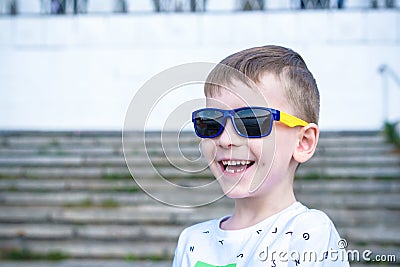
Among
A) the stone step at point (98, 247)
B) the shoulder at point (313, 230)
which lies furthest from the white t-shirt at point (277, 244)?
the stone step at point (98, 247)

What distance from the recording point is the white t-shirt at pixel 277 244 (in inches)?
46.2

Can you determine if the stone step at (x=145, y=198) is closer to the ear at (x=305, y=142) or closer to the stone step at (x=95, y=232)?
the stone step at (x=95, y=232)

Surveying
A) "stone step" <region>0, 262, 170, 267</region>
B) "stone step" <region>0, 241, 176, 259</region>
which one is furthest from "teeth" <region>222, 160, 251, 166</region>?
"stone step" <region>0, 241, 176, 259</region>

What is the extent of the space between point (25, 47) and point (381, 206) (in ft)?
18.4

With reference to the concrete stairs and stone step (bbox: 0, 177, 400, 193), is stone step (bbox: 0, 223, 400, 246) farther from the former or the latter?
stone step (bbox: 0, 177, 400, 193)

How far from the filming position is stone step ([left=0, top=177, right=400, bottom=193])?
17.5 feet

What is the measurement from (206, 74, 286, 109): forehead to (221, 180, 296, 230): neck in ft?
0.71

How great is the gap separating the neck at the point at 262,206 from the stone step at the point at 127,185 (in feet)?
12.6

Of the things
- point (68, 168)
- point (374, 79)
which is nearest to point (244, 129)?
point (68, 168)

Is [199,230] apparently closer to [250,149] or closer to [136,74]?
[250,149]

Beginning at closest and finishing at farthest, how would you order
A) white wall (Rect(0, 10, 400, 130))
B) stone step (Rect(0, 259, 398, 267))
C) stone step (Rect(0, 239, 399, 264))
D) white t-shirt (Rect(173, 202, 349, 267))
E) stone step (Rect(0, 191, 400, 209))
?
1. white t-shirt (Rect(173, 202, 349, 267))
2. stone step (Rect(0, 259, 398, 267))
3. stone step (Rect(0, 239, 399, 264))
4. stone step (Rect(0, 191, 400, 209))
5. white wall (Rect(0, 10, 400, 130))

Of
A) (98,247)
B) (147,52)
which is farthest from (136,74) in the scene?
(98,247)

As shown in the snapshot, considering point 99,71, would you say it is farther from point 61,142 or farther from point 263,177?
point 263,177

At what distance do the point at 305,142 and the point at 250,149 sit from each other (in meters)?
0.17
